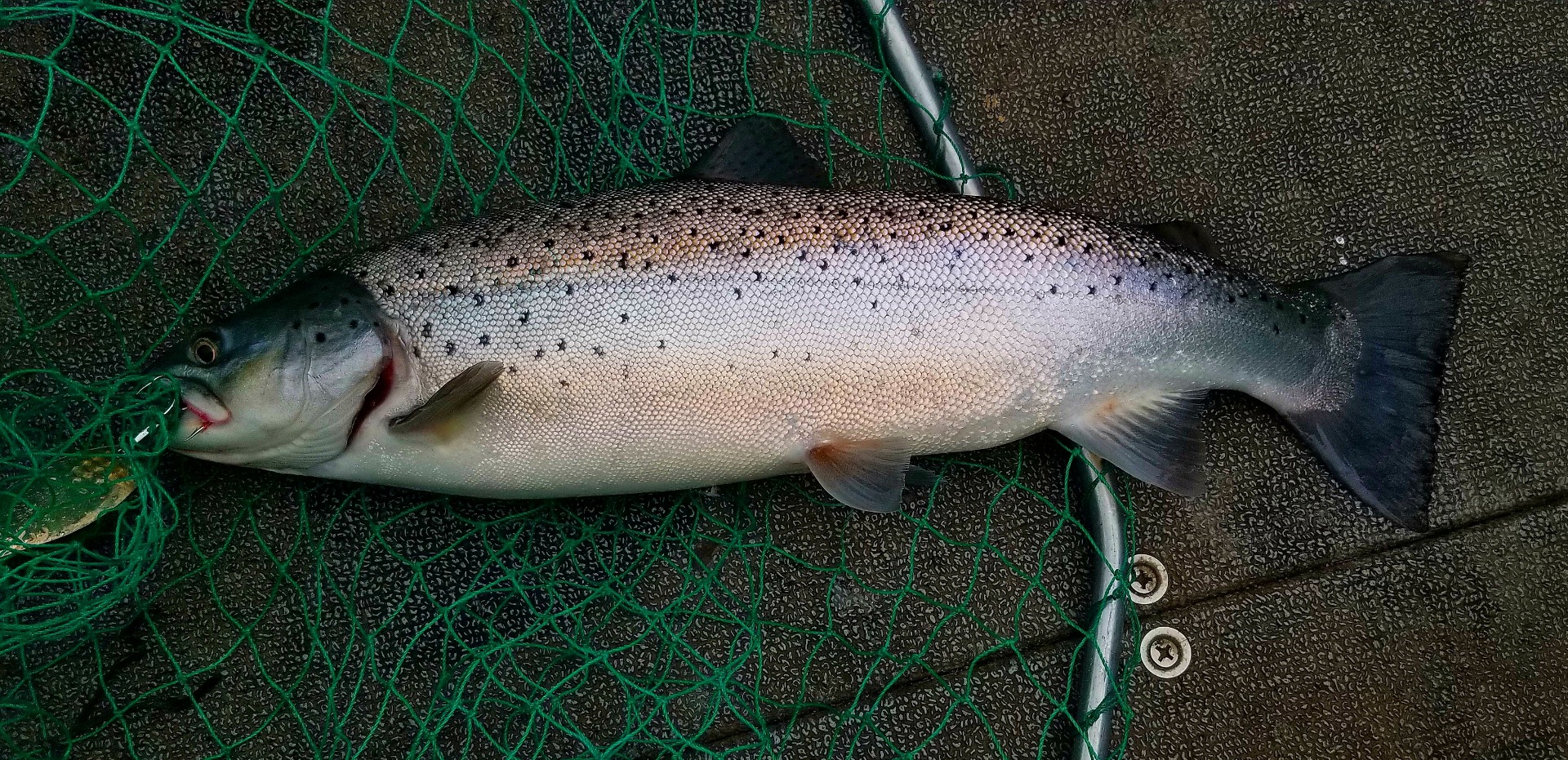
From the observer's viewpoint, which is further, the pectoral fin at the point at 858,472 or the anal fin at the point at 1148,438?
the anal fin at the point at 1148,438

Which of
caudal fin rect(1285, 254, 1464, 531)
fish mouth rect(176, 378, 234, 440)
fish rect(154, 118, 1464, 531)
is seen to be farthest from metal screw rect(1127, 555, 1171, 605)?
fish mouth rect(176, 378, 234, 440)

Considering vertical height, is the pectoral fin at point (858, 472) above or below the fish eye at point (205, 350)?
below

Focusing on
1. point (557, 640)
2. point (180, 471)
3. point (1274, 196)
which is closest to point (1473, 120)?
point (1274, 196)

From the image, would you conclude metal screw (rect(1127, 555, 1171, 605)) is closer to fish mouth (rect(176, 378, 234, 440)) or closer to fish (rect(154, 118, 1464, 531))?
fish (rect(154, 118, 1464, 531))

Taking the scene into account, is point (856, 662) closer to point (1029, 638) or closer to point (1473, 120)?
point (1029, 638)

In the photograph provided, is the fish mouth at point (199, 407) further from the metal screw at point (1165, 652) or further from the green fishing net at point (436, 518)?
the metal screw at point (1165, 652)

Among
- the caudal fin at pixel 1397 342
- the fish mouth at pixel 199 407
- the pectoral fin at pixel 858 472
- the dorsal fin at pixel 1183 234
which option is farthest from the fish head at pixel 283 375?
the caudal fin at pixel 1397 342
